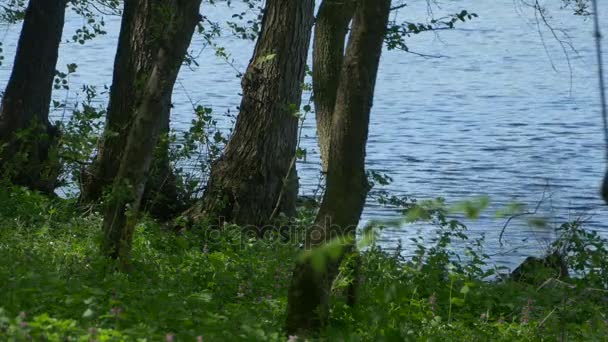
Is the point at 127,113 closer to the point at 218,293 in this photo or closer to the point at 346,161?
the point at 218,293

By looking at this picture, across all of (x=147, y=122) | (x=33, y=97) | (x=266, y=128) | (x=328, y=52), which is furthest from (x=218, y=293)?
(x=33, y=97)

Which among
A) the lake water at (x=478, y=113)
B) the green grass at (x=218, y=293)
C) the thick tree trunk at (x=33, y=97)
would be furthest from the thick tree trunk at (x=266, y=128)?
the thick tree trunk at (x=33, y=97)

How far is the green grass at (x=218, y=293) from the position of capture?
5383 millimetres

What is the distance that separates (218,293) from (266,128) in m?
3.71

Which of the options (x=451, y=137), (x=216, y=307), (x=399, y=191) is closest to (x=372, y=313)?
(x=216, y=307)

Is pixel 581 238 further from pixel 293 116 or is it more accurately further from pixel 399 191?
pixel 399 191

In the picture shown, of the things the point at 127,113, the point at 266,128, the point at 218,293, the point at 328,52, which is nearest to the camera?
the point at 218,293

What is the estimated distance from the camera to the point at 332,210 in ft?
19.4

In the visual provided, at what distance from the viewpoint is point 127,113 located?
11172mm

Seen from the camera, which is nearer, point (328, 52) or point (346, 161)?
point (346, 161)

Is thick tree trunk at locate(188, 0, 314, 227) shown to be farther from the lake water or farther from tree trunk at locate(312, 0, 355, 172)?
the lake water

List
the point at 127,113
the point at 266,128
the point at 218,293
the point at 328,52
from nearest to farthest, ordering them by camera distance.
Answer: the point at 218,293
the point at 328,52
the point at 266,128
the point at 127,113

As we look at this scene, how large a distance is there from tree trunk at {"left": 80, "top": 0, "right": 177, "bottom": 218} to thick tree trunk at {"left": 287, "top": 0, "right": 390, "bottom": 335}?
510 cm

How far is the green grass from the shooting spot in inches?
212
